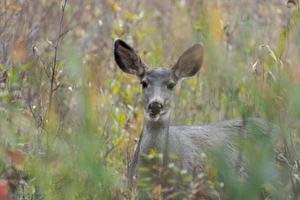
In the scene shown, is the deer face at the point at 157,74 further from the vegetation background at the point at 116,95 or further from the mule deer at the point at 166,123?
the vegetation background at the point at 116,95

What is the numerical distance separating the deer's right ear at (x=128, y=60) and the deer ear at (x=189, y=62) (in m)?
0.25

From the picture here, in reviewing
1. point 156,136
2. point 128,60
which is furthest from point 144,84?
point 156,136

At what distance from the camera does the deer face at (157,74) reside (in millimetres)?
6762

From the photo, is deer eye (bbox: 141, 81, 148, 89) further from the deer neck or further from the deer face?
the deer neck

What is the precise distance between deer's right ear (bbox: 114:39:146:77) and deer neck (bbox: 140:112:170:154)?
0.57m

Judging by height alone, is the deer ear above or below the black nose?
above

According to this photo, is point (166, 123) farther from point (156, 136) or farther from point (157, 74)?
point (157, 74)

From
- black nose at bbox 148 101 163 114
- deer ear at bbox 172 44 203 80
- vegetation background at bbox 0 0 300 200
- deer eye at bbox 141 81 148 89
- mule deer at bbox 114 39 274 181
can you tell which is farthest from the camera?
deer ear at bbox 172 44 203 80

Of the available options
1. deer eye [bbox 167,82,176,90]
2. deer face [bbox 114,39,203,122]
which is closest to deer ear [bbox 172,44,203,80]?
deer face [bbox 114,39,203,122]

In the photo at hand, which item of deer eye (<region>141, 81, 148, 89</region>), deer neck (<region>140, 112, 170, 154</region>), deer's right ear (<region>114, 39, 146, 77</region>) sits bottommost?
deer neck (<region>140, 112, 170, 154</region>)

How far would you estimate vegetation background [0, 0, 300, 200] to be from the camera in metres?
4.67

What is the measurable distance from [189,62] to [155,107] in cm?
77

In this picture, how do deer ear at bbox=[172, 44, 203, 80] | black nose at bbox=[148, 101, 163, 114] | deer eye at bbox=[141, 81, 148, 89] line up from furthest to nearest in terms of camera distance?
deer ear at bbox=[172, 44, 203, 80], deer eye at bbox=[141, 81, 148, 89], black nose at bbox=[148, 101, 163, 114]

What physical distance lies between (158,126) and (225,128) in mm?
845
